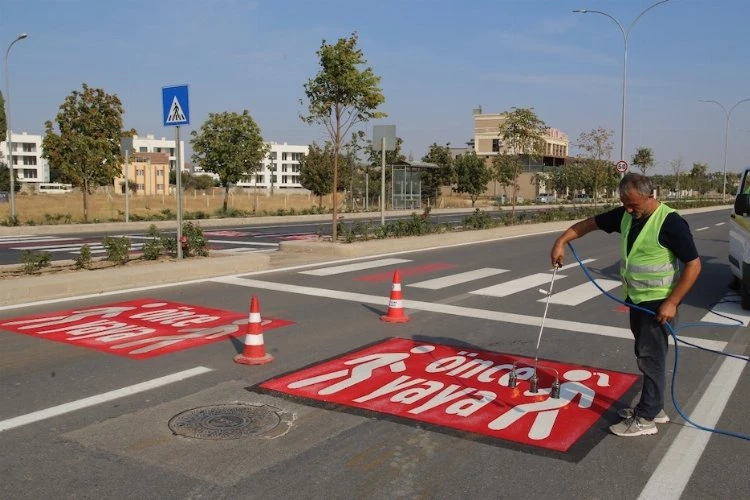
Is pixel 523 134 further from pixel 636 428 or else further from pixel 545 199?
pixel 545 199

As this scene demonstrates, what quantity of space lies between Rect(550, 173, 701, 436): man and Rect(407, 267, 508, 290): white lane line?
6712 mm

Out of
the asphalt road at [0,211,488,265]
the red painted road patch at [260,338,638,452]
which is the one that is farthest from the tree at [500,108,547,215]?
the red painted road patch at [260,338,638,452]

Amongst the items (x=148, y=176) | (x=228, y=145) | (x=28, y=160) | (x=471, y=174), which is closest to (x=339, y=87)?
(x=228, y=145)

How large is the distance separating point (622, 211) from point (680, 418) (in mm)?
1639

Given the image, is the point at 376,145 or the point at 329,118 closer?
the point at 329,118

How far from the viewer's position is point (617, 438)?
181 inches

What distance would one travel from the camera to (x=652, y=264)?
4488 mm

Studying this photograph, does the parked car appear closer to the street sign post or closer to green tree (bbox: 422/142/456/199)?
green tree (bbox: 422/142/456/199)

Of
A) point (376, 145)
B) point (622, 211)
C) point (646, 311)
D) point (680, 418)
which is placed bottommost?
point (680, 418)

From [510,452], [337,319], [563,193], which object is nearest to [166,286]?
[337,319]

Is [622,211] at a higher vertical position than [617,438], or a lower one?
higher

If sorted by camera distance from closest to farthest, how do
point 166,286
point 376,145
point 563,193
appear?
point 166,286 < point 376,145 < point 563,193

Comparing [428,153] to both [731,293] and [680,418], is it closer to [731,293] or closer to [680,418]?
[731,293]

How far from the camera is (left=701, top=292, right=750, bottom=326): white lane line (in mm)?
9086
